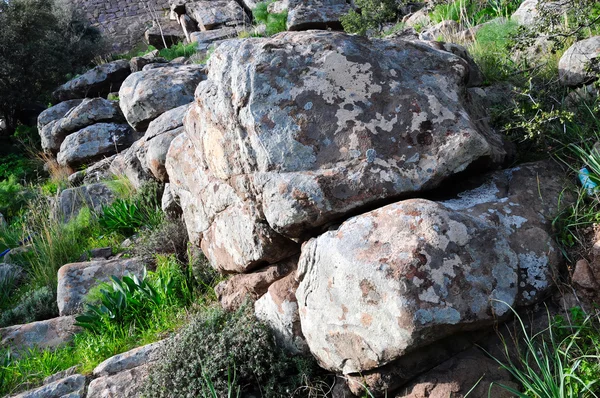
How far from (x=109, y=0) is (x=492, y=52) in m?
19.8

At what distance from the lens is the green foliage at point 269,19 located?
13375mm

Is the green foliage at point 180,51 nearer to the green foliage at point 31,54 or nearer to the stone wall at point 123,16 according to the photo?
the green foliage at point 31,54

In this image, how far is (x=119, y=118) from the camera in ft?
33.8

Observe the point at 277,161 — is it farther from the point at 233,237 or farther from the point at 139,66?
the point at 139,66

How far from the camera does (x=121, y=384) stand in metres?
4.05

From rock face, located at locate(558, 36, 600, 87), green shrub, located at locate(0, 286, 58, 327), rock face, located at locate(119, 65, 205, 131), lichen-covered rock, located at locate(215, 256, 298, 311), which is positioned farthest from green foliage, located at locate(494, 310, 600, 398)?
rock face, located at locate(119, 65, 205, 131)

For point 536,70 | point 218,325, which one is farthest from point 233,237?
point 536,70

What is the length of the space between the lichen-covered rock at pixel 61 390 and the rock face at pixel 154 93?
5.23 metres

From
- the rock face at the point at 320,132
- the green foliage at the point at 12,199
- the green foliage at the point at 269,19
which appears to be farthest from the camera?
the green foliage at the point at 269,19

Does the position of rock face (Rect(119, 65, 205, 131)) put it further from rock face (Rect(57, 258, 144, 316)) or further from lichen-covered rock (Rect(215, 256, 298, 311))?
lichen-covered rock (Rect(215, 256, 298, 311))

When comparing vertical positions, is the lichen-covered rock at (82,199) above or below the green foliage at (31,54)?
below

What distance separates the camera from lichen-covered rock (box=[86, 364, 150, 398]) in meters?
3.96

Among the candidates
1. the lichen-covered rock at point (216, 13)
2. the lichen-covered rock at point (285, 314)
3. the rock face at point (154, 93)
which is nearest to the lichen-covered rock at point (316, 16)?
the lichen-covered rock at point (216, 13)

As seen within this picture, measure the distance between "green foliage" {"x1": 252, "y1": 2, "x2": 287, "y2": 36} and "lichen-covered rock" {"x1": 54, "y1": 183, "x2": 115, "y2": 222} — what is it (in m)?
6.64
